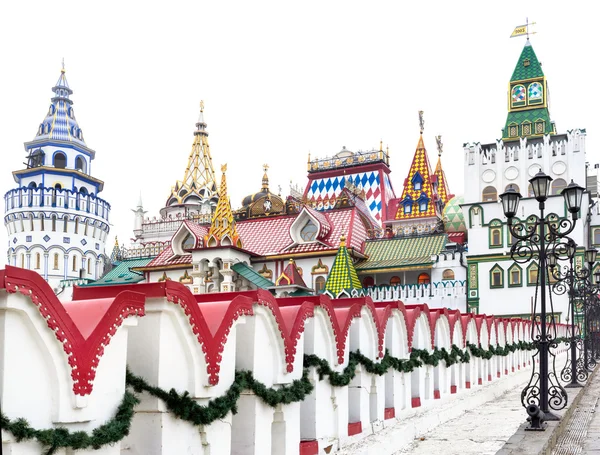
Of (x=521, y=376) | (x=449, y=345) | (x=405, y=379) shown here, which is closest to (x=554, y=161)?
(x=521, y=376)

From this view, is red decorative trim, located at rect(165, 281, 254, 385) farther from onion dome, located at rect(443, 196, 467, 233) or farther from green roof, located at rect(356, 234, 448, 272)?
onion dome, located at rect(443, 196, 467, 233)

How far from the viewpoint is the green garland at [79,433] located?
4.18 metres

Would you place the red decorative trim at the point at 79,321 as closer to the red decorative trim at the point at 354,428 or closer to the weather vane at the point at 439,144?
the red decorative trim at the point at 354,428

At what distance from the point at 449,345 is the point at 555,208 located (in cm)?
2123

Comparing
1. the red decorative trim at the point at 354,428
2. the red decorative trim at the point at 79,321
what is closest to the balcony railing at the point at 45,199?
the red decorative trim at the point at 354,428

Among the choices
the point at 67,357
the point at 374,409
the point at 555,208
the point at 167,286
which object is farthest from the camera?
the point at 555,208

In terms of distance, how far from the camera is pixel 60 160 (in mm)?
49938

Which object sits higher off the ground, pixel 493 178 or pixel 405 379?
pixel 493 178

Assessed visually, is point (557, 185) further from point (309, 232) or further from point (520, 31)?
Answer: point (309, 232)

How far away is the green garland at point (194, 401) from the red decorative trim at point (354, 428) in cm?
54

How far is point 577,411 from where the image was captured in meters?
11.8

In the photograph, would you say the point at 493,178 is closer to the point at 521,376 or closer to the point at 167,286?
the point at 521,376

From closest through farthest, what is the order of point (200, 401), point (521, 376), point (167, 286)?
1. point (167, 286)
2. point (200, 401)
3. point (521, 376)

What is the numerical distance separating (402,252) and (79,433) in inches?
1200
